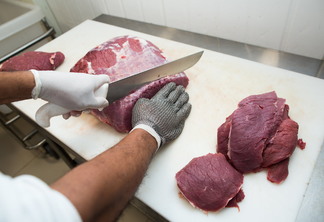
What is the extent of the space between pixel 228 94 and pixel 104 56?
696 mm

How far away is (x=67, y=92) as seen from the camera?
0.99 meters

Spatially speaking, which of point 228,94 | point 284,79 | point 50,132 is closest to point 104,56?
point 50,132

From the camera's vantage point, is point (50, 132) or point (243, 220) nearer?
point (243, 220)

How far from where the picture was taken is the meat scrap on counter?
0.88 m

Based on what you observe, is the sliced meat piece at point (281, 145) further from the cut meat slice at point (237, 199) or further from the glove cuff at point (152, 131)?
the glove cuff at point (152, 131)

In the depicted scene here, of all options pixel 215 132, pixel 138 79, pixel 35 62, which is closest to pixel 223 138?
pixel 215 132

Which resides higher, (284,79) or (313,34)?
(313,34)

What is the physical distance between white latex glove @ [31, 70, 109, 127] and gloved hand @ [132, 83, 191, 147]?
0.17 metres

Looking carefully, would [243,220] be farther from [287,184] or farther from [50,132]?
[50,132]

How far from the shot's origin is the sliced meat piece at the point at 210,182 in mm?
865

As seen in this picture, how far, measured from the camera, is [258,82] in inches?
48.6

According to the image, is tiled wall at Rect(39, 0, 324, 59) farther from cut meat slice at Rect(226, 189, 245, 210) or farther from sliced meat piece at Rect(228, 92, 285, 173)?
cut meat slice at Rect(226, 189, 245, 210)

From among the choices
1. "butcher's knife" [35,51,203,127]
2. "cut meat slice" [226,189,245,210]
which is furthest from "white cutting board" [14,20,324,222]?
→ "butcher's knife" [35,51,203,127]

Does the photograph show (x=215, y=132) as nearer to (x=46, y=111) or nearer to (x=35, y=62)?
(x=46, y=111)
